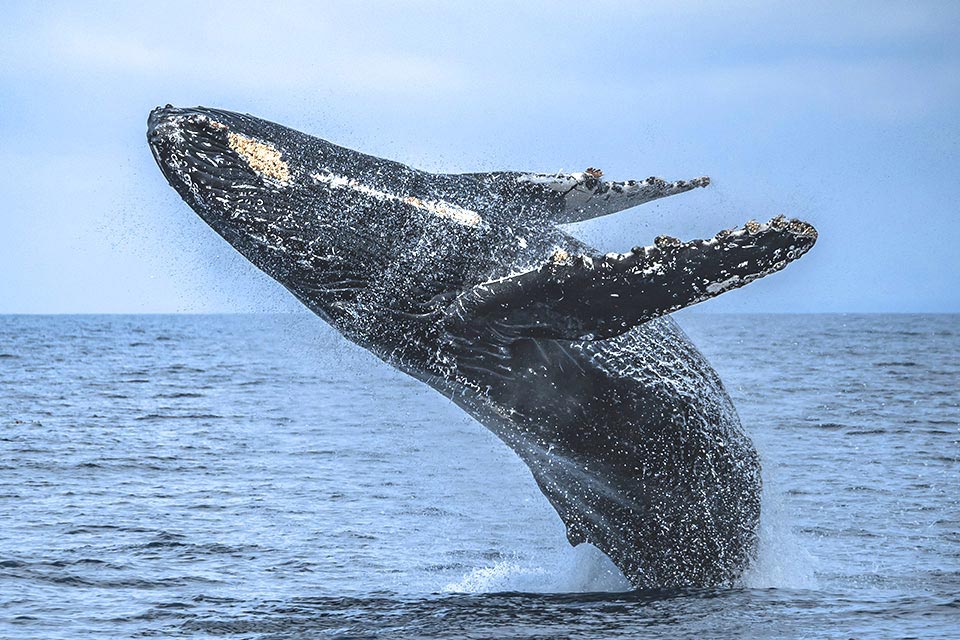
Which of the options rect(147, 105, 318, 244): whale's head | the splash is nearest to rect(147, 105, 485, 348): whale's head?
rect(147, 105, 318, 244): whale's head

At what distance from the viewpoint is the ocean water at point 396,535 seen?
29.7 feet

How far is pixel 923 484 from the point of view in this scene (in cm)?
1591

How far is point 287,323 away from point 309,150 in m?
1.53

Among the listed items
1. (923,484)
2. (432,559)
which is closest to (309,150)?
(432,559)

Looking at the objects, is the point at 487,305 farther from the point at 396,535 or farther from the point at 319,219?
the point at 396,535

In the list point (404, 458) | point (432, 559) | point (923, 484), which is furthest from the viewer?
point (404, 458)

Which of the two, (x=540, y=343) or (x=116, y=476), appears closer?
(x=540, y=343)

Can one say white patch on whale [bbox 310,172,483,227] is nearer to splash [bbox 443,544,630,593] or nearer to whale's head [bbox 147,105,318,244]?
whale's head [bbox 147,105,318,244]

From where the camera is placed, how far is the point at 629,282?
7.48 metres

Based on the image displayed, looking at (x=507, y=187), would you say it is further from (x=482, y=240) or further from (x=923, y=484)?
(x=923, y=484)

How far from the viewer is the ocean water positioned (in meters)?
9.05

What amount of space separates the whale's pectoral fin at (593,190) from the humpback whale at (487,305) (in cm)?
1

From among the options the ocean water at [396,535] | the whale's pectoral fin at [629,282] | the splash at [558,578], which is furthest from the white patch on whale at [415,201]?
the splash at [558,578]

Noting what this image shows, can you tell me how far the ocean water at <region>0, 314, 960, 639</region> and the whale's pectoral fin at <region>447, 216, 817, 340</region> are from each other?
72.1 inches
